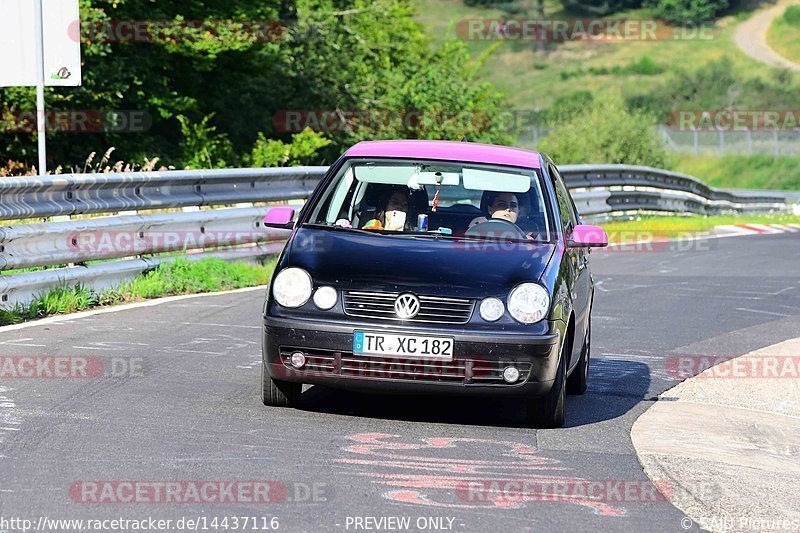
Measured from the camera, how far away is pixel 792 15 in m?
112

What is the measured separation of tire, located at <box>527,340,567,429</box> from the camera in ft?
24.7

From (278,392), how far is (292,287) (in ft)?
2.04

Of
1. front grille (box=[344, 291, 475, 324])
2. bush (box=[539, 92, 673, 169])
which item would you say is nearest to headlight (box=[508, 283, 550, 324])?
front grille (box=[344, 291, 475, 324])

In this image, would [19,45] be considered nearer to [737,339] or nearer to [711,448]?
[737,339]

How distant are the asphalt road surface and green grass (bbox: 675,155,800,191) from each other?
5572cm

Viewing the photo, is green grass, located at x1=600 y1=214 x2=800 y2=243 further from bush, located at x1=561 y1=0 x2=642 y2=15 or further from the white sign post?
bush, located at x1=561 y1=0 x2=642 y2=15

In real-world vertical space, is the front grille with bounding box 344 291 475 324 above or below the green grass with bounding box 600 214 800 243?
above

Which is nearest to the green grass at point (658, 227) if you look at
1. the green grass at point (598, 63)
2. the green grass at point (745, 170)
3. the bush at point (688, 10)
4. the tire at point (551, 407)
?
the tire at point (551, 407)

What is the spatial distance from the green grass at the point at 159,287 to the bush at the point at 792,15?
10231 cm

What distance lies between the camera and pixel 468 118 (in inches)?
1463

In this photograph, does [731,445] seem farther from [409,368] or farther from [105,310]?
[105,310]

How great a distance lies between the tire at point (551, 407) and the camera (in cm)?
752

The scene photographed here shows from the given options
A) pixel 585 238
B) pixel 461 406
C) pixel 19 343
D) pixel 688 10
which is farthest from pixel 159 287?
pixel 688 10

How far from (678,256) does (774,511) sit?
14206 mm
